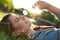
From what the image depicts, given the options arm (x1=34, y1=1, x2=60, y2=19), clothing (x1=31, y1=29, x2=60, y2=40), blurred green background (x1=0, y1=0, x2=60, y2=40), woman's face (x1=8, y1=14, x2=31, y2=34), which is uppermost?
arm (x1=34, y1=1, x2=60, y2=19)

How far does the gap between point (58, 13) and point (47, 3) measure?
138 mm

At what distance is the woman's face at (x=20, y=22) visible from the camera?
210 cm

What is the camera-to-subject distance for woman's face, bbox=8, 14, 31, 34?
6.88 feet

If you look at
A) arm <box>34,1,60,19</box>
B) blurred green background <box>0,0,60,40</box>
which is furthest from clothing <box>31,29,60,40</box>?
arm <box>34,1,60,19</box>

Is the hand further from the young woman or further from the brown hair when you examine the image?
the brown hair

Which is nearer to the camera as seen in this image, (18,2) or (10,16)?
(10,16)

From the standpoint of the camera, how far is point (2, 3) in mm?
3906

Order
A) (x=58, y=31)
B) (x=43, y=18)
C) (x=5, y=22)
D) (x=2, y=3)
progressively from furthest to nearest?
(x=2, y=3) < (x=43, y=18) < (x=5, y=22) < (x=58, y=31)

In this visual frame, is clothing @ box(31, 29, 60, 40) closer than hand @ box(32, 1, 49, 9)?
Yes

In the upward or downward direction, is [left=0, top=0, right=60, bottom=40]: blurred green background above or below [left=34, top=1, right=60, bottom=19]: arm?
below

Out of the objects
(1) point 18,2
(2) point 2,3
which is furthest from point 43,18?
(2) point 2,3

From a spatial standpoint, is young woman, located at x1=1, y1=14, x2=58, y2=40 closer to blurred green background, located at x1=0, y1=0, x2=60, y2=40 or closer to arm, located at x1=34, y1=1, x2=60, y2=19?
blurred green background, located at x1=0, y1=0, x2=60, y2=40

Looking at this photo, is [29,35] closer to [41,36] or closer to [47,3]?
[41,36]

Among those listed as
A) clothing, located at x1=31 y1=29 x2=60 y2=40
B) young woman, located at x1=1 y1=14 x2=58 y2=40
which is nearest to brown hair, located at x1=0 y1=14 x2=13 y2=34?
young woman, located at x1=1 y1=14 x2=58 y2=40
